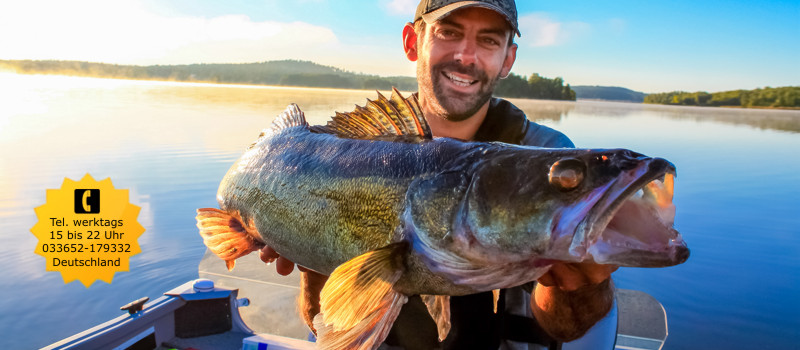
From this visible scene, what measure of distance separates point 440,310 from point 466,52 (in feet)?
7.55

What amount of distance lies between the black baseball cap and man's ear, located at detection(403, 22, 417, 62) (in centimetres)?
53

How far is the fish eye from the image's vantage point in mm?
1654

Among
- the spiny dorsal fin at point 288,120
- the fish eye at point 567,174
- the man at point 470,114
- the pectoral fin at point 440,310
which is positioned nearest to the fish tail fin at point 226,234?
the man at point 470,114

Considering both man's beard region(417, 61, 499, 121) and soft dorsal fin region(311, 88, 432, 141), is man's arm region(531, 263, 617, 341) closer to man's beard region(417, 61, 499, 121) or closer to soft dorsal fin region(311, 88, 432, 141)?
soft dorsal fin region(311, 88, 432, 141)

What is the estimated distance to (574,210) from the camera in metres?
1.63

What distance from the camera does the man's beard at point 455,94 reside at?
3.91 metres

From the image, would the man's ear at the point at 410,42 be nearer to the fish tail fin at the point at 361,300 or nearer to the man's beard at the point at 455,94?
the man's beard at the point at 455,94

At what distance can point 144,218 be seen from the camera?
67.3 ft

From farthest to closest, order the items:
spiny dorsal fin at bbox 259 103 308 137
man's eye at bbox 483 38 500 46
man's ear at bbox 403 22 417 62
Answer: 1. man's ear at bbox 403 22 417 62
2. man's eye at bbox 483 38 500 46
3. spiny dorsal fin at bbox 259 103 308 137

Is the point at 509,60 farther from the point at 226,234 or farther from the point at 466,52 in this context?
the point at 226,234

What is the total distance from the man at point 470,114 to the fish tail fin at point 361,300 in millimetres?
1317

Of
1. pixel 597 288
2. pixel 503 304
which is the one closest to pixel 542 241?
pixel 597 288

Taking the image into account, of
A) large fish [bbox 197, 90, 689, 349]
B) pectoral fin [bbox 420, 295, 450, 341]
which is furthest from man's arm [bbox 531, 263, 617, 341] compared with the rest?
large fish [bbox 197, 90, 689, 349]

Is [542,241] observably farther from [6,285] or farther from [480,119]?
[6,285]
